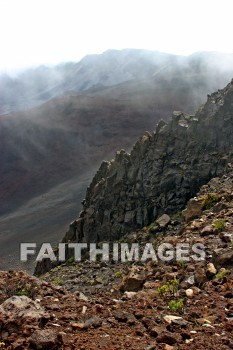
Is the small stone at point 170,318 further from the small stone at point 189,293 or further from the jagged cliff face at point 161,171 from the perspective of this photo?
the jagged cliff face at point 161,171

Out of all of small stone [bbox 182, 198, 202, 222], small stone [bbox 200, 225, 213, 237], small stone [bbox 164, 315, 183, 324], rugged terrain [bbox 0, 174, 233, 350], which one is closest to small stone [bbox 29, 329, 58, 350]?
rugged terrain [bbox 0, 174, 233, 350]

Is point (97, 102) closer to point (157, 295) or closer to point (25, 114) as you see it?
point (25, 114)

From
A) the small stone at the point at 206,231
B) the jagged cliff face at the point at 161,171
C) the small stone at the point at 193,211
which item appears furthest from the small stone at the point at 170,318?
the jagged cliff face at the point at 161,171

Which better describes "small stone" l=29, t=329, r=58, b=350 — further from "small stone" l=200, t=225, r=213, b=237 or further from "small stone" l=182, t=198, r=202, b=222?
"small stone" l=182, t=198, r=202, b=222

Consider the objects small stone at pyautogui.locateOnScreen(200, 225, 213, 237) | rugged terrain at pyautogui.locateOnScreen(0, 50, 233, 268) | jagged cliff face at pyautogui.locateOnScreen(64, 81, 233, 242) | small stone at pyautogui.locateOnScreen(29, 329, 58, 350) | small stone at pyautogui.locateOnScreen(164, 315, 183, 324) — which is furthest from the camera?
rugged terrain at pyautogui.locateOnScreen(0, 50, 233, 268)

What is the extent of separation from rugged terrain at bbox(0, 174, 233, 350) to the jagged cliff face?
1067cm

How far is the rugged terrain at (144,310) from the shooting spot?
5771 mm

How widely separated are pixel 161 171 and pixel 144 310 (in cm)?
1677

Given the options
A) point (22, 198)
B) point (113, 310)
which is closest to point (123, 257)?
point (113, 310)

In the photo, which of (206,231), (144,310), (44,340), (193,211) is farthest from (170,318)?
(193,211)

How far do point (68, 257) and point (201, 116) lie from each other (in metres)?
11.1

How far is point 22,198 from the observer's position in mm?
103812

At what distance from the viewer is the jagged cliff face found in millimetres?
21531

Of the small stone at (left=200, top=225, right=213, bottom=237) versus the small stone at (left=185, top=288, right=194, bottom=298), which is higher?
the small stone at (left=200, top=225, right=213, bottom=237)
